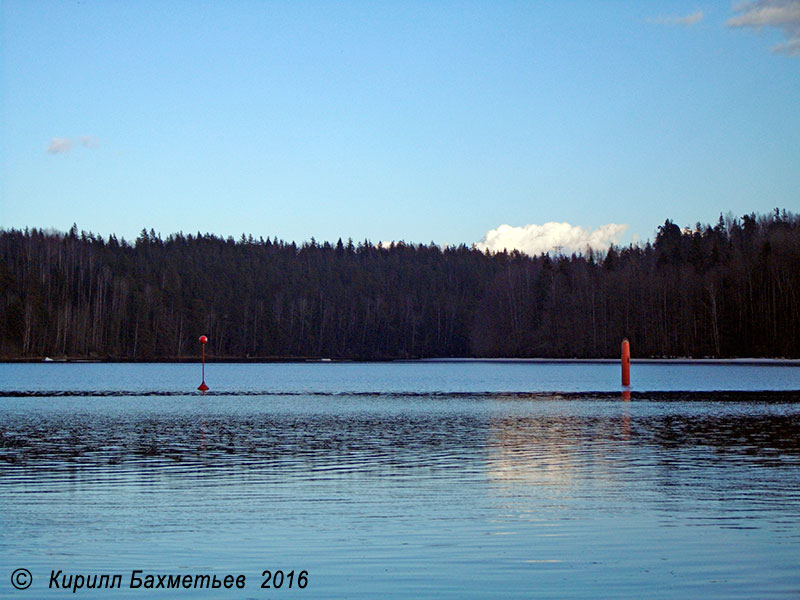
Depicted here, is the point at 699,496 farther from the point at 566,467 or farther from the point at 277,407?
the point at 277,407

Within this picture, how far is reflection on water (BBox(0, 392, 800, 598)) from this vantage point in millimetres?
10984

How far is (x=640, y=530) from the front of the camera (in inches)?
525

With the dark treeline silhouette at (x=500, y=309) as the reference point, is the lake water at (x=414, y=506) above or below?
below

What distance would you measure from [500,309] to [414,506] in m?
151

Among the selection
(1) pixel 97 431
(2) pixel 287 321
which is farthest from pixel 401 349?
(1) pixel 97 431

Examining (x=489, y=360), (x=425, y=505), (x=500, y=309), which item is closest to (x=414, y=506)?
(x=425, y=505)

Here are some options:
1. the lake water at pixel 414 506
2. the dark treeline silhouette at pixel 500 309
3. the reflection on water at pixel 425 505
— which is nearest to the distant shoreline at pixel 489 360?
the dark treeline silhouette at pixel 500 309

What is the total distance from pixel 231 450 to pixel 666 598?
1654 cm

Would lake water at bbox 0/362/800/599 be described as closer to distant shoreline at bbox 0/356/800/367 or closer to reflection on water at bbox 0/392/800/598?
reflection on water at bbox 0/392/800/598

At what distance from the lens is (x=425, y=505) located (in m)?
15.6

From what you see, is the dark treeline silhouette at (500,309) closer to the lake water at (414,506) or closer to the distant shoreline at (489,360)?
the distant shoreline at (489,360)

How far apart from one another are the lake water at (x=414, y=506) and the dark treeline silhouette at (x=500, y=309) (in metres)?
99.1

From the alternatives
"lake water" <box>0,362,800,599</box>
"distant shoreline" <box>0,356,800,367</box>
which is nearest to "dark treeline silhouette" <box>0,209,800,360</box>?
"distant shoreline" <box>0,356,800,367</box>

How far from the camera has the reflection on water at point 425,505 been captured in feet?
36.0
